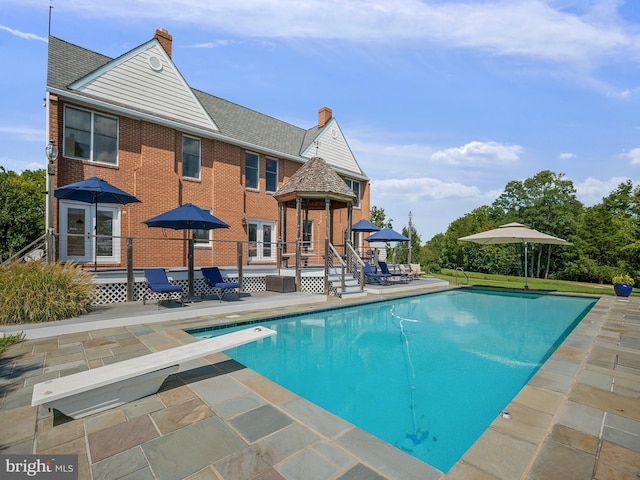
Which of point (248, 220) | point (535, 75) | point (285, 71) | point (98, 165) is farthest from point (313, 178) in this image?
point (535, 75)

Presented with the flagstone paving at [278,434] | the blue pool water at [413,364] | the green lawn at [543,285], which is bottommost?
the green lawn at [543,285]

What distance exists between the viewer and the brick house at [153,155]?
36.7 feet

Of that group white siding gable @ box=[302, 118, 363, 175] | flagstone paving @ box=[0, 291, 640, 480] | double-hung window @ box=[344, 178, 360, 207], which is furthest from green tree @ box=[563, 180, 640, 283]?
flagstone paving @ box=[0, 291, 640, 480]

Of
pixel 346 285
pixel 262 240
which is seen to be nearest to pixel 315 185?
pixel 346 285

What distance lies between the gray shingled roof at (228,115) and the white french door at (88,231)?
410cm

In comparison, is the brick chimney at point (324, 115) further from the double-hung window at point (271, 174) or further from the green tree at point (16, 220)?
the green tree at point (16, 220)

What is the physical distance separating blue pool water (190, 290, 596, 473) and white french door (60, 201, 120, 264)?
23.2 feet

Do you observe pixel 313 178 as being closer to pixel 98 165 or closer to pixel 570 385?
pixel 98 165

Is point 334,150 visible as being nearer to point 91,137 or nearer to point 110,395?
point 91,137

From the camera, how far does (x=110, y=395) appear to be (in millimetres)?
3445

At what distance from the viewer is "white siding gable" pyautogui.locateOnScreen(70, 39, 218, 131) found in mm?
11867

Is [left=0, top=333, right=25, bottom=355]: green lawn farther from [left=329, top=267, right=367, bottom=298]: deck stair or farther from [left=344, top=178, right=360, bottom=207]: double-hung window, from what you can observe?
[left=344, top=178, right=360, bottom=207]: double-hung window

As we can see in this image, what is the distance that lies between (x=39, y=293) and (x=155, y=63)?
1107 centimetres

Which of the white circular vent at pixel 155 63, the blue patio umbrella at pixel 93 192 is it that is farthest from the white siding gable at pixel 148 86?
the blue patio umbrella at pixel 93 192
